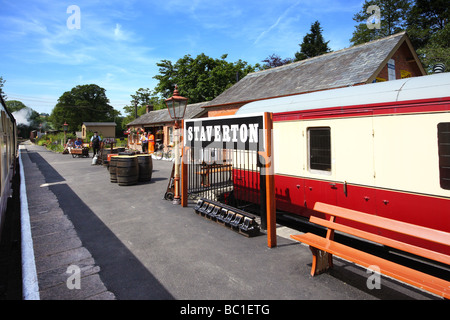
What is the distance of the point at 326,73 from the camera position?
13.6 metres

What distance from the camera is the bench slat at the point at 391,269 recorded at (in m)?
2.53

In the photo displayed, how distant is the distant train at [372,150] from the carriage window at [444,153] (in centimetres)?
1

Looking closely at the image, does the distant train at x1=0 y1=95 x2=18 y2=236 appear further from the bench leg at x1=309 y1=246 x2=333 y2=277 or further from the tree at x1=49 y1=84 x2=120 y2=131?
the tree at x1=49 y1=84 x2=120 y2=131

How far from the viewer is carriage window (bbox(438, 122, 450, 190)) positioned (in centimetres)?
354

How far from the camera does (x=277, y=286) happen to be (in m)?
3.36

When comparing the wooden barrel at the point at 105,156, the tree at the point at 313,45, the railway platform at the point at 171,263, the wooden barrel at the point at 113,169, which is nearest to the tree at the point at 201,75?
the tree at the point at 313,45

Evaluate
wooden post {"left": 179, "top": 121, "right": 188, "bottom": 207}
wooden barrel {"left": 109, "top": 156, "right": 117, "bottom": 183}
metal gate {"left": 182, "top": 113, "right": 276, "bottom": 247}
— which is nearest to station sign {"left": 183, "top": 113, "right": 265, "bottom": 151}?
metal gate {"left": 182, "top": 113, "right": 276, "bottom": 247}

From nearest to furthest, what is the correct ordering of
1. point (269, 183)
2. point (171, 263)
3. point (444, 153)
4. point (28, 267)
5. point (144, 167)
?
point (444, 153) < point (28, 267) < point (171, 263) < point (269, 183) < point (144, 167)

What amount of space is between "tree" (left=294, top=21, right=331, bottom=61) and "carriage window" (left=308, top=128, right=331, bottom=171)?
1708 inches

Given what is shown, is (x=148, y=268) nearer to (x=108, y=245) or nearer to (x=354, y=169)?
(x=108, y=245)

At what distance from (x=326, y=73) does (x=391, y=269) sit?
12590mm
